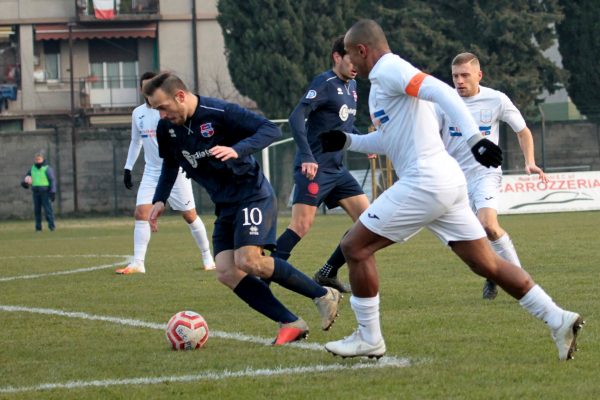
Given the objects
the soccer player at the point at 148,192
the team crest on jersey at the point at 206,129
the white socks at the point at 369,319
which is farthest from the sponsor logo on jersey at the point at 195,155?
the soccer player at the point at 148,192

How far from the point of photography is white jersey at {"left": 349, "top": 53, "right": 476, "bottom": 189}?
6.46 m

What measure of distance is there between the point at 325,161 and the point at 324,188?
0.25 metres

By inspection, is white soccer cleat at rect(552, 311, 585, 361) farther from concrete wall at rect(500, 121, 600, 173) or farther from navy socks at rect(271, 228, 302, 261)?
concrete wall at rect(500, 121, 600, 173)

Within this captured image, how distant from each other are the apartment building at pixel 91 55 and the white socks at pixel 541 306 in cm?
Result: 4086

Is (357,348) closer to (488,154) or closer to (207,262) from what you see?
(488,154)

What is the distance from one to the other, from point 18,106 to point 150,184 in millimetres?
35580

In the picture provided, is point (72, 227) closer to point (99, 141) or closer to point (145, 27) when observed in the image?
point (99, 141)

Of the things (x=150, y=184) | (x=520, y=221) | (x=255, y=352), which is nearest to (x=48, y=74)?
(x=520, y=221)

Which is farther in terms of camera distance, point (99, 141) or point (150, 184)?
point (99, 141)

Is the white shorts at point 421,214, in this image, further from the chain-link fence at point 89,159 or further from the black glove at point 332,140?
the chain-link fence at point 89,159

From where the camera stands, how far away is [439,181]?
21.2 ft

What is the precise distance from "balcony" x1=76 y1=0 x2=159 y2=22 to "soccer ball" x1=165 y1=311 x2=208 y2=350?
4065 centimetres

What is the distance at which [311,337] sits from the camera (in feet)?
26.1

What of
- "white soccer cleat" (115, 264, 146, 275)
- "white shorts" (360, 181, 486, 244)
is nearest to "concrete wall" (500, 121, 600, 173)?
"white soccer cleat" (115, 264, 146, 275)
